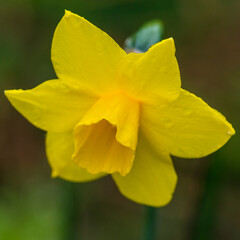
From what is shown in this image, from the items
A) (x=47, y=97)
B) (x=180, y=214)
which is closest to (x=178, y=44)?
(x=180, y=214)

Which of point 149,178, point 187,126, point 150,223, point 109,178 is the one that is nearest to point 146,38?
point 187,126

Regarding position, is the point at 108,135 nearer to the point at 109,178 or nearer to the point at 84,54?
the point at 84,54

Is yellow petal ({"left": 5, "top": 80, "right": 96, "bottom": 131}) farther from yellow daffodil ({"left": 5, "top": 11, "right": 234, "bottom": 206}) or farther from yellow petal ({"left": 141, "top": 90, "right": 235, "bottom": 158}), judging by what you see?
yellow petal ({"left": 141, "top": 90, "right": 235, "bottom": 158})

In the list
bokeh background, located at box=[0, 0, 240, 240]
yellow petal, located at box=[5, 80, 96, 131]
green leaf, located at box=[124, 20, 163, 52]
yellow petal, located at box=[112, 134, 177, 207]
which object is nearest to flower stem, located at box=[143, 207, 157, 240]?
yellow petal, located at box=[112, 134, 177, 207]

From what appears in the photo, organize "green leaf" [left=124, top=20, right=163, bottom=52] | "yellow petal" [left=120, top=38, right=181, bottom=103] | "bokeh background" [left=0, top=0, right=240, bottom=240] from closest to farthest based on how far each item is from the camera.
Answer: "yellow petal" [left=120, top=38, right=181, bottom=103], "green leaf" [left=124, top=20, right=163, bottom=52], "bokeh background" [left=0, top=0, right=240, bottom=240]

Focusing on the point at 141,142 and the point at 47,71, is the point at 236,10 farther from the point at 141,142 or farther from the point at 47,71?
the point at 141,142

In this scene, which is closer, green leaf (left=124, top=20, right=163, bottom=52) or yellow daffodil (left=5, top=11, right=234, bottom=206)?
yellow daffodil (left=5, top=11, right=234, bottom=206)

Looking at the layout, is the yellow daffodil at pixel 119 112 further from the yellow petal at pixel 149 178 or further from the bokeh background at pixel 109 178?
the bokeh background at pixel 109 178

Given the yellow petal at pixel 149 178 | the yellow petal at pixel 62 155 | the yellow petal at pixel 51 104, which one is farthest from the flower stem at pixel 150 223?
the yellow petal at pixel 51 104
